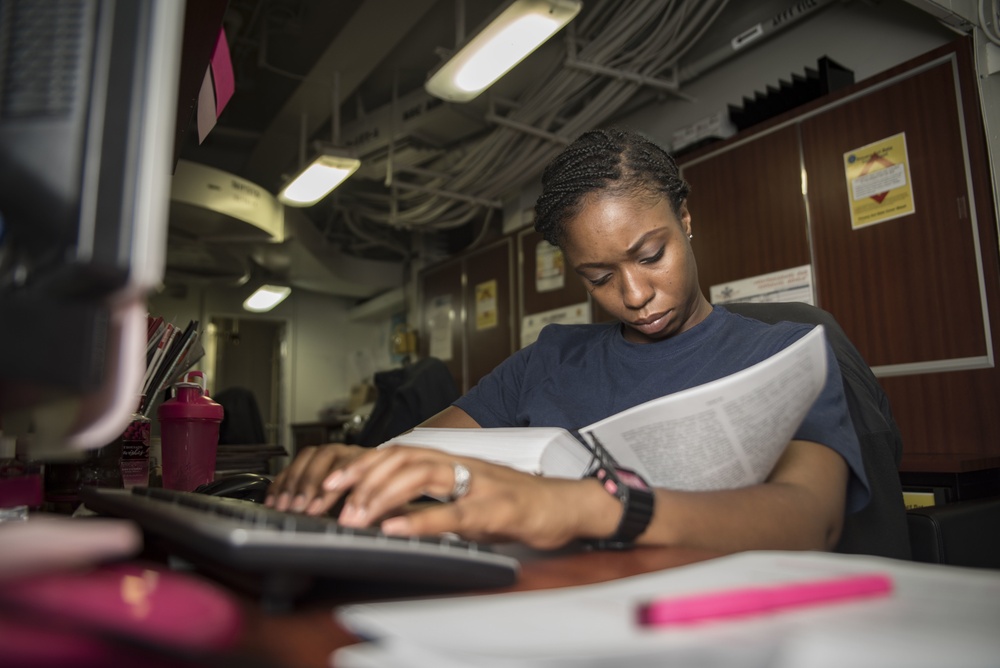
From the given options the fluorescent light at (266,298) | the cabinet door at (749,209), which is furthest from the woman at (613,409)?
the fluorescent light at (266,298)

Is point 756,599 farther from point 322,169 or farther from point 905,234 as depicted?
point 322,169

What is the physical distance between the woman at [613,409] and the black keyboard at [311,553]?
8cm

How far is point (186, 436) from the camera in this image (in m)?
1.17

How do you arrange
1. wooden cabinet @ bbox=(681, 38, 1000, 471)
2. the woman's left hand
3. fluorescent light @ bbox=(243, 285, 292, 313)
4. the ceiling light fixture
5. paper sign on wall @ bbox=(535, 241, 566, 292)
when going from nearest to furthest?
the woman's left hand, wooden cabinet @ bbox=(681, 38, 1000, 471), the ceiling light fixture, paper sign on wall @ bbox=(535, 241, 566, 292), fluorescent light @ bbox=(243, 285, 292, 313)

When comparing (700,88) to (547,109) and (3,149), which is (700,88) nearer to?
(547,109)

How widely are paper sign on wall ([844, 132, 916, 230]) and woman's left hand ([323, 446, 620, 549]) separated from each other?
206 centimetres

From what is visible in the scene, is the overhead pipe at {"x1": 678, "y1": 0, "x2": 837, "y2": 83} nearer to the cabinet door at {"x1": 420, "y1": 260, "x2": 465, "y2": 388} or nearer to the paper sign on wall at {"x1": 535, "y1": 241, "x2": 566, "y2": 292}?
the paper sign on wall at {"x1": 535, "y1": 241, "x2": 566, "y2": 292}

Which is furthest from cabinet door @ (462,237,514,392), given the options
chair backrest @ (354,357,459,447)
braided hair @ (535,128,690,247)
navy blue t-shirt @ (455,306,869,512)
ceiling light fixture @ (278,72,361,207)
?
braided hair @ (535,128,690,247)

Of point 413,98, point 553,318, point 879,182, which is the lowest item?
point 553,318

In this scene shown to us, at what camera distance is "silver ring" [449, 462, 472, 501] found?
526 mm

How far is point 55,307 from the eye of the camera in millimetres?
368

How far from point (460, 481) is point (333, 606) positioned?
0.52 ft

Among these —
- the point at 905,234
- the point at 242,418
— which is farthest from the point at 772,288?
the point at 242,418

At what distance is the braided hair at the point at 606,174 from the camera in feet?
3.73
